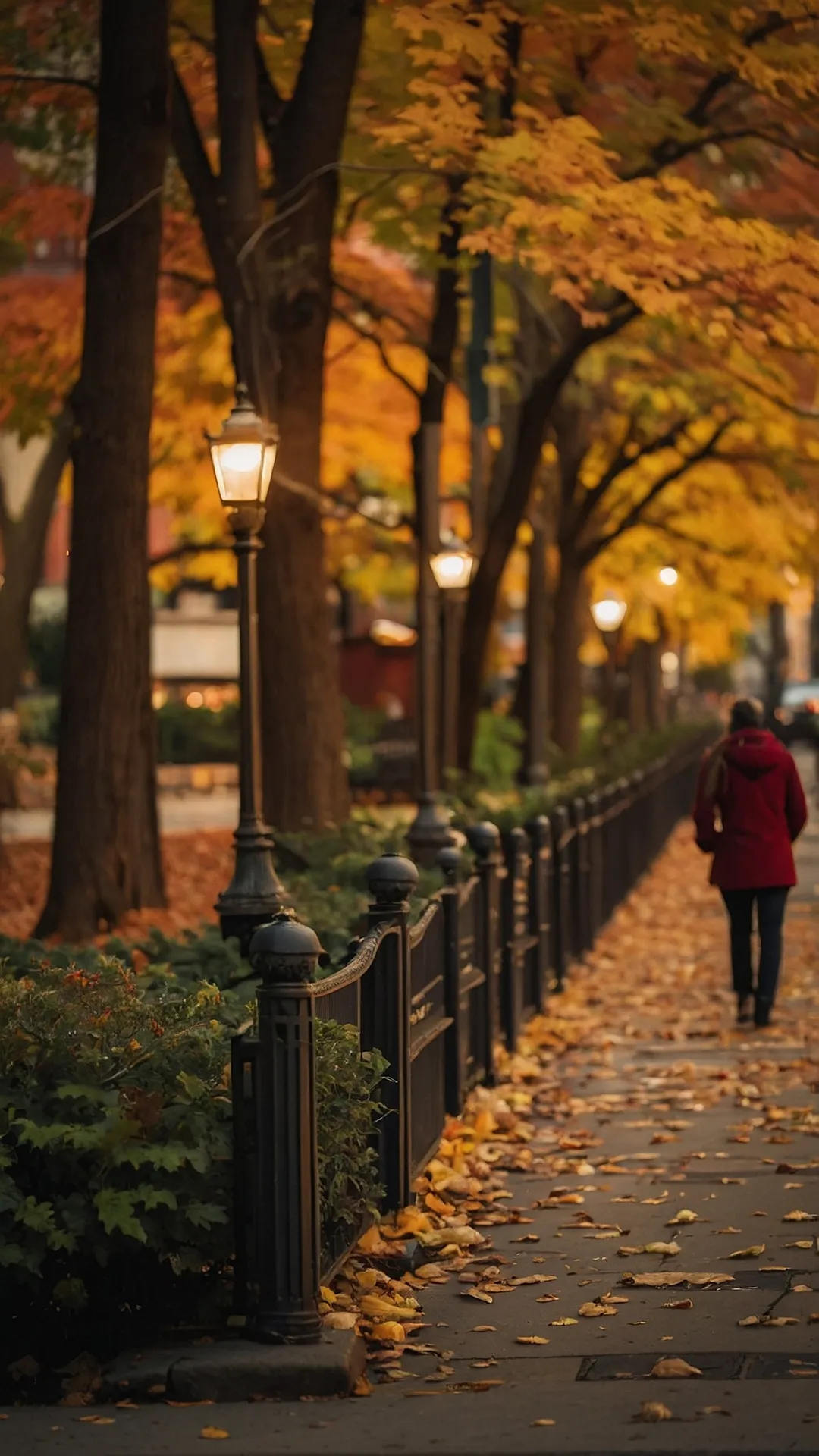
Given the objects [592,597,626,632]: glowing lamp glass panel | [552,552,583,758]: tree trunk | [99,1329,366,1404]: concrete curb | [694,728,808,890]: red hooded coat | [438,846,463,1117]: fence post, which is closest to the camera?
[99,1329,366,1404]: concrete curb

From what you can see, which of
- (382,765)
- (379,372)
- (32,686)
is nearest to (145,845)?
(379,372)

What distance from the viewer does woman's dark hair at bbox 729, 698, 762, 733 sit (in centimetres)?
1451

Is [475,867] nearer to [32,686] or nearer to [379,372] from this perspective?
[379,372]

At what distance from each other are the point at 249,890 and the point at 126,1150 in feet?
15.2

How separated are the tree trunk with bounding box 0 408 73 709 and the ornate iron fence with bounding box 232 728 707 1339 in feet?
41.8

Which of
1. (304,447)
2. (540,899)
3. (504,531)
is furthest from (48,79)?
(504,531)

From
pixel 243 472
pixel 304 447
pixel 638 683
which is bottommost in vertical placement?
pixel 638 683

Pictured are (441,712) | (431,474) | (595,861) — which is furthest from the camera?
(441,712)

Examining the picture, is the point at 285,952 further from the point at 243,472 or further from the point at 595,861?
the point at 595,861

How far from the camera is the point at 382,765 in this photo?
3847 cm

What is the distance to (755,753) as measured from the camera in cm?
1433

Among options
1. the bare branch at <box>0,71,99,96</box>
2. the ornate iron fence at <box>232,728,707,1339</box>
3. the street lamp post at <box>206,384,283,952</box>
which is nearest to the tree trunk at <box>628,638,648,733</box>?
the bare branch at <box>0,71,99,96</box>

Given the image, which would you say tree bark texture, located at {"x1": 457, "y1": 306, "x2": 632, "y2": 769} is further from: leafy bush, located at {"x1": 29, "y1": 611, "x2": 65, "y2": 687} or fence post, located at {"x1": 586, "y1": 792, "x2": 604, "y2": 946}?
leafy bush, located at {"x1": 29, "y1": 611, "x2": 65, "y2": 687}

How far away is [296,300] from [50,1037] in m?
11.1
